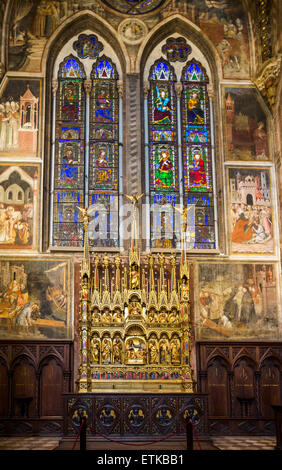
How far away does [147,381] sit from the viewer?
55.4 ft

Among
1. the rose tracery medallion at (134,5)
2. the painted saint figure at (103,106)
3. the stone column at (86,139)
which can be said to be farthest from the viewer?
the rose tracery medallion at (134,5)

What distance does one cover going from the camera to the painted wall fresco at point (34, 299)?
1819 cm

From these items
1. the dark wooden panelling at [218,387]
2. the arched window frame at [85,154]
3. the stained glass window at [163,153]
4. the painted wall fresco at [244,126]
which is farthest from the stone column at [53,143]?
the dark wooden panelling at [218,387]

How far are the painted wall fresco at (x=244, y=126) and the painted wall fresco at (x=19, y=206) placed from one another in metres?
5.99

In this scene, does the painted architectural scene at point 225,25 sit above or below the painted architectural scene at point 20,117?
above

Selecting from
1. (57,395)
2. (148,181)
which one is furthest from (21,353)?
(148,181)

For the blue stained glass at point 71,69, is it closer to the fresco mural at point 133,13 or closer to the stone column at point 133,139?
the fresco mural at point 133,13

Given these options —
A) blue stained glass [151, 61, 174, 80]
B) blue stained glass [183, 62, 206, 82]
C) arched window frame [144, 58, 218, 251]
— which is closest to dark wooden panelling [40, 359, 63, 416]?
arched window frame [144, 58, 218, 251]

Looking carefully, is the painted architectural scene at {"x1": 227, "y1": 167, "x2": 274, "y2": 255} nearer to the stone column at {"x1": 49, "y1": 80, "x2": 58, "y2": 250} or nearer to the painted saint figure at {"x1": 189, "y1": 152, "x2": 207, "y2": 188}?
the painted saint figure at {"x1": 189, "y1": 152, "x2": 207, "y2": 188}

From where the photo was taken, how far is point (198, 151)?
20578 millimetres

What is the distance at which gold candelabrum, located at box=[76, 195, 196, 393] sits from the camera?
16922 millimetres

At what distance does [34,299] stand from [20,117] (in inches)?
222

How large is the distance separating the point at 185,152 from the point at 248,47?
13.4 ft

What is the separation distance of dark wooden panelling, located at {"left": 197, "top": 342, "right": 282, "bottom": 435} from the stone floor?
0.61m
